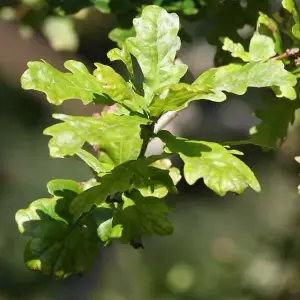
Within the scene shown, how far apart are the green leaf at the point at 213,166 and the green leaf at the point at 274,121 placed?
0.90 feet

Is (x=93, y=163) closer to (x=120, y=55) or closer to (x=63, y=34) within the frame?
(x=120, y=55)

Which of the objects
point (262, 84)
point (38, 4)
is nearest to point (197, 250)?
point (38, 4)

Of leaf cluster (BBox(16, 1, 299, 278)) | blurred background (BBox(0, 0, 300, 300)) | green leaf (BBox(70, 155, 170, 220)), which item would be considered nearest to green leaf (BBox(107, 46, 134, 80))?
leaf cluster (BBox(16, 1, 299, 278))

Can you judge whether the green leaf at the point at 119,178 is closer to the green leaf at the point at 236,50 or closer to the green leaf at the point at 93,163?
the green leaf at the point at 93,163

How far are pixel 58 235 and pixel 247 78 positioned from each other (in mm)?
304

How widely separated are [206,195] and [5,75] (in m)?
0.95

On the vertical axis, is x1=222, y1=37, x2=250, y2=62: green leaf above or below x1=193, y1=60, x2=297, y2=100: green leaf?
below

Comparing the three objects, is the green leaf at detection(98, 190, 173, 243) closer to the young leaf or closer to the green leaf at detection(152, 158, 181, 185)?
the green leaf at detection(152, 158, 181, 185)

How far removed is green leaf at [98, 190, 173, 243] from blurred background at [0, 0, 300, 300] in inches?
27.8

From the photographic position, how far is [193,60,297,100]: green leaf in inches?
29.1

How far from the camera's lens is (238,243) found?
8.87ft

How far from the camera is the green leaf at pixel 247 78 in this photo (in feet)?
2.42

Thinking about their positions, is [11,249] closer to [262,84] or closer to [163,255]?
[163,255]

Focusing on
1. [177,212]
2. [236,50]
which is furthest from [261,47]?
[177,212]
